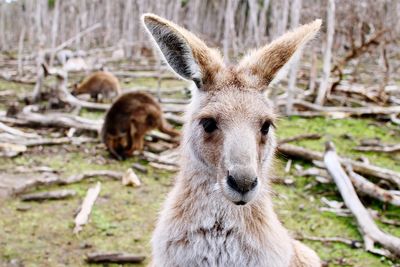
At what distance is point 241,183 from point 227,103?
0.54 metres

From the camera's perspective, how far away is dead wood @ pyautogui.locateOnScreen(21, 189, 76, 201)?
5363 mm

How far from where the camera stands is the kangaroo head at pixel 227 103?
8.03ft

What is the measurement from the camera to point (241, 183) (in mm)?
2271

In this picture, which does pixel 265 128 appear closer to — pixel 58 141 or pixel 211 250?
pixel 211 250

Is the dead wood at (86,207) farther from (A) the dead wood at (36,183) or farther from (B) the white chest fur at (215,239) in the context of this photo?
(B) the white chest fur at (215,239)

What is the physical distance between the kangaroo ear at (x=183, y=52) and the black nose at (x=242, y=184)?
2.26 ft

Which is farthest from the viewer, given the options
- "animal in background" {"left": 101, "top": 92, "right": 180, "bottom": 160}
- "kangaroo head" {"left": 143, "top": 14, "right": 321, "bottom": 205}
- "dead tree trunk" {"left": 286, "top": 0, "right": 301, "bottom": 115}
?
"dead tree trunk" {"left": 286, "top": 0, "right": 301, "bottom": 115}

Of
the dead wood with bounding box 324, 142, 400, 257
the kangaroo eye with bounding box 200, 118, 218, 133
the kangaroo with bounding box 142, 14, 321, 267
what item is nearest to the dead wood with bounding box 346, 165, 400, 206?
the dead wood with bounding box 324, 142, 400, 257

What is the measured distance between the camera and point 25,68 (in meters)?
15.5

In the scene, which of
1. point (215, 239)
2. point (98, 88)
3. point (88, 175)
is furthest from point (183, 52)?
point (98, 88)

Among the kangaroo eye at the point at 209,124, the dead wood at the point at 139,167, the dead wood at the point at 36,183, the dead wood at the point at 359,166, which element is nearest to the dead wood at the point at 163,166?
the dead wood at the point at 139,167

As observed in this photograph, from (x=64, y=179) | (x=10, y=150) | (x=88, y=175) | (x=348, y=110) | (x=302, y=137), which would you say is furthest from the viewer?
(x=348, y=110)

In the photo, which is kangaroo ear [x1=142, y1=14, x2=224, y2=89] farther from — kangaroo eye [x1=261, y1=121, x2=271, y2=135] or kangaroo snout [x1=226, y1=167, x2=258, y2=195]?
kangaroo snout [x1=226, y1=167, x2=258, y2=195]

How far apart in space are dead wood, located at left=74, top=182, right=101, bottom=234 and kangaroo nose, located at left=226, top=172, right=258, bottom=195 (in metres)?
2.81
